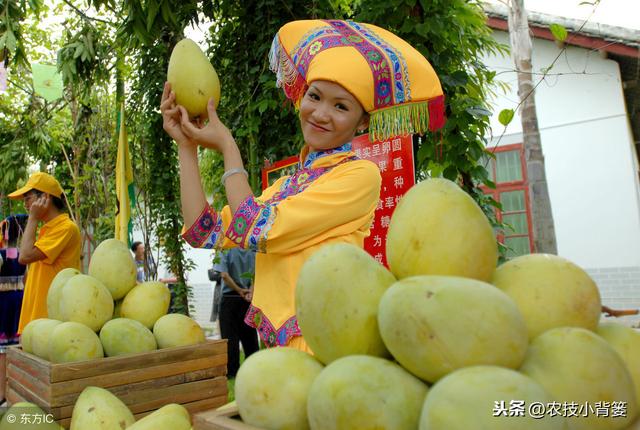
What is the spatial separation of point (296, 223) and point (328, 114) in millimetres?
384

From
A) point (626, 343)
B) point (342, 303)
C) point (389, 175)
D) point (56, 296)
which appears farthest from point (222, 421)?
point (389, 175)

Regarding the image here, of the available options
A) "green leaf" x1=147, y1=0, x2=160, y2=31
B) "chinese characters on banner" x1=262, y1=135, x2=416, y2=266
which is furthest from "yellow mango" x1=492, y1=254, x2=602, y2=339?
"green leaf" x1=147, y1=0, x2=160, y2=31

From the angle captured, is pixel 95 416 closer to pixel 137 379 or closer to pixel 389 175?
pixel 137 379

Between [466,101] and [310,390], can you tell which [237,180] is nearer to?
[310,390]

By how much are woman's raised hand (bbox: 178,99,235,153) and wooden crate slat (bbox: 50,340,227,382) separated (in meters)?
0.68

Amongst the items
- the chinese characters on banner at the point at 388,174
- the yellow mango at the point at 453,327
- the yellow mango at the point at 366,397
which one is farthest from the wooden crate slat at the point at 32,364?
the chinese characters on banner at the point at 388,174

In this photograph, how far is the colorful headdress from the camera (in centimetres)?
154

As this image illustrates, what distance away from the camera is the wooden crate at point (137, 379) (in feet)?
5.10

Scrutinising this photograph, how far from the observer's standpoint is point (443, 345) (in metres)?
0.71

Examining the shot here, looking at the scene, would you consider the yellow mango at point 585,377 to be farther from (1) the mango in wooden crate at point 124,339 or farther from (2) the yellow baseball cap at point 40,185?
(2) the yellow baseball cap at point 40,185

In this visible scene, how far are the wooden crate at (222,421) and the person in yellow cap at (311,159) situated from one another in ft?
1.68

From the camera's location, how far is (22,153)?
6922 mm

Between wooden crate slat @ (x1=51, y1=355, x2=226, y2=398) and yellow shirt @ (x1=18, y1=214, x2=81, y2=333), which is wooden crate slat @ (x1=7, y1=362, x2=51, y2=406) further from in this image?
yellow shirt @ (x1=18, y1=214, x2=81, y2=333)

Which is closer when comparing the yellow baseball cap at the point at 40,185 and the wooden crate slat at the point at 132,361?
the wooden crate slat at the point at 132,361
